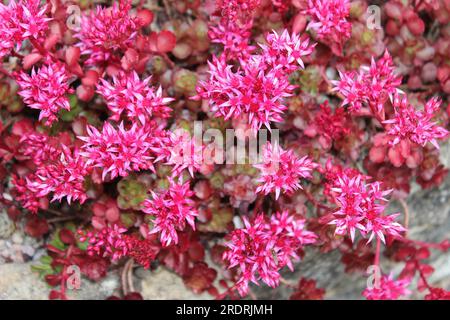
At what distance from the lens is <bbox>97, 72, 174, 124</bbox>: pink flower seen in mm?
1477

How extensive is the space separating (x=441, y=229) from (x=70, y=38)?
148 cm

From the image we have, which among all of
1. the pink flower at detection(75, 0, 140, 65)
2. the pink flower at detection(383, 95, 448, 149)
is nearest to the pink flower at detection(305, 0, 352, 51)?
the pink flower at detection(383, 95, 448, 149)

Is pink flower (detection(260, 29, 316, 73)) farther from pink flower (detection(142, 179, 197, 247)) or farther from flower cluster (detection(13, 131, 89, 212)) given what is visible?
flower cluster (detection(13, 131, 89, 212))

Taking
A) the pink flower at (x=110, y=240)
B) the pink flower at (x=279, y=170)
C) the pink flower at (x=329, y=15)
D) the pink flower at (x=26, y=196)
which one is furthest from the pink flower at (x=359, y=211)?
the pink flower at (x=26, y=196)

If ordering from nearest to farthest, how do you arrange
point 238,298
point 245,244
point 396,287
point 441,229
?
point 245,244 < point 396,287 < point 238,298 < point 441,229

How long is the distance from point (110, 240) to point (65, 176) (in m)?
0.24

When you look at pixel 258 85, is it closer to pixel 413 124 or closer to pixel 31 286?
pixel 413 124

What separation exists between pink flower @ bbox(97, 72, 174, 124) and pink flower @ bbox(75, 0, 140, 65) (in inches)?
4.7

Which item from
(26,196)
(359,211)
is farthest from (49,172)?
(359,211)

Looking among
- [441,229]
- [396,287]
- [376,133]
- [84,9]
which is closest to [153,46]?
[84,9]

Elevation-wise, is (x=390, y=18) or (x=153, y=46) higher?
(x=390, y=18)

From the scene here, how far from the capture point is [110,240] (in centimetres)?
157

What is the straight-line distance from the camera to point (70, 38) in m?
1.66
